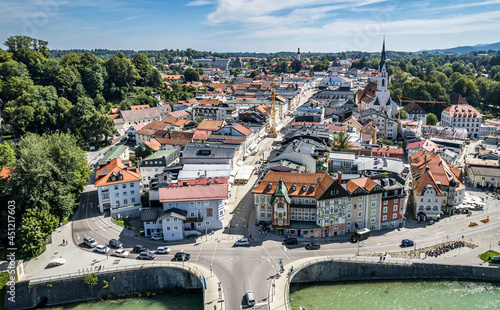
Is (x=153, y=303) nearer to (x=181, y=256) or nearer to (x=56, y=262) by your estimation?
(x=181, y=256)

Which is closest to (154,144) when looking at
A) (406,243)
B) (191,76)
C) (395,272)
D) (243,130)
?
(243,130)

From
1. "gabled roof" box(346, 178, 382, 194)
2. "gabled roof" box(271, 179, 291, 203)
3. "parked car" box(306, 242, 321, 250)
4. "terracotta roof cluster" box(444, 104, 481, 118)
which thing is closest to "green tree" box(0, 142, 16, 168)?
"gabled roof" box(271, 179, 291, 203)

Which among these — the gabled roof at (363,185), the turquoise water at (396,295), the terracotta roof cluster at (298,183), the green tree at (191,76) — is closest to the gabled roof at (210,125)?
the terracotta roof cluster at (298,183)

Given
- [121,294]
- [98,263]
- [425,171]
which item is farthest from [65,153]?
[425,171]

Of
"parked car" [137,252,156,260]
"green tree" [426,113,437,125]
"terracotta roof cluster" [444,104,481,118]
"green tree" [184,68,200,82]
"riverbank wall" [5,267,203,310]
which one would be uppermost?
"green tree" [184,68,200,82]

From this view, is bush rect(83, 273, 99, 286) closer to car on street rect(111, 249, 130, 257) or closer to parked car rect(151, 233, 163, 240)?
car on street rect(111, 249, 130, 257)

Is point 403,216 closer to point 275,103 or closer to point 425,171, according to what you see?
point 425,171

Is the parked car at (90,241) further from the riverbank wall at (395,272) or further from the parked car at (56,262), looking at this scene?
the riverbank wall at (395,272)
